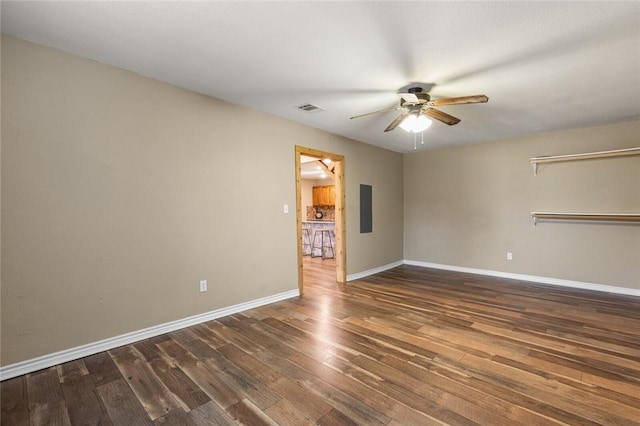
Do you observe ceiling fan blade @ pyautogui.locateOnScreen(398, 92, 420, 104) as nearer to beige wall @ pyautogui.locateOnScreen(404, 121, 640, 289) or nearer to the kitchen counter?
beige wall @ pyautogui.locateOnScreen(404, 121, 640, 289)

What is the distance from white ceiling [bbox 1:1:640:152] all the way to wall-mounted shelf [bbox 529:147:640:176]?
85 cm

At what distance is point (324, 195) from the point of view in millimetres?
10836

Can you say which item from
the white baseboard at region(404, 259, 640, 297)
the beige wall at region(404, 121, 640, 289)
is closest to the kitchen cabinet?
the beige wall at region(404, 121, 640, 289)

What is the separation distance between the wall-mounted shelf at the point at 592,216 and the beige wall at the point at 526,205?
104 mm

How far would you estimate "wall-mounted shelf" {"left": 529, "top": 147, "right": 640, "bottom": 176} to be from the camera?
4033 mm

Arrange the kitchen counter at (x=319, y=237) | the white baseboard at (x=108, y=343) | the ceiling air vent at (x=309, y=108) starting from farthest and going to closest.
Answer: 1. the kitchen counter at (x=319, y=237)
2. the ceiling air vent at (x=309, y=108)
3. the white baseboard at (x=108, y=343)

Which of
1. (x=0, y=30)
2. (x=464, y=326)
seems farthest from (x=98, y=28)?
(x=464, y=326)

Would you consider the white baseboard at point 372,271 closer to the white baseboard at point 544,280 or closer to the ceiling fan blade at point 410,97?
the white baseboard at point 544,280

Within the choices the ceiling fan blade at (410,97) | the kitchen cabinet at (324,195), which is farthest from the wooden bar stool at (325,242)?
the ceiling fan blade at (410,97)

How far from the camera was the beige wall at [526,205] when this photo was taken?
423 cm

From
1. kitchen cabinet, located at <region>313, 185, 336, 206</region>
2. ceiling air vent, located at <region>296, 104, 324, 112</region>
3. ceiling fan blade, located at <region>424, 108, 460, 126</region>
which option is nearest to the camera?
ceiling fan blade, located at <region>424, 108, 460, 126</region>

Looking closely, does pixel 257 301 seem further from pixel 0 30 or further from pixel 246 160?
pixel 0 30

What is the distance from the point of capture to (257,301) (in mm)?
3703

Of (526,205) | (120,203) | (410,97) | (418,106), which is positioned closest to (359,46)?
(410,97)
